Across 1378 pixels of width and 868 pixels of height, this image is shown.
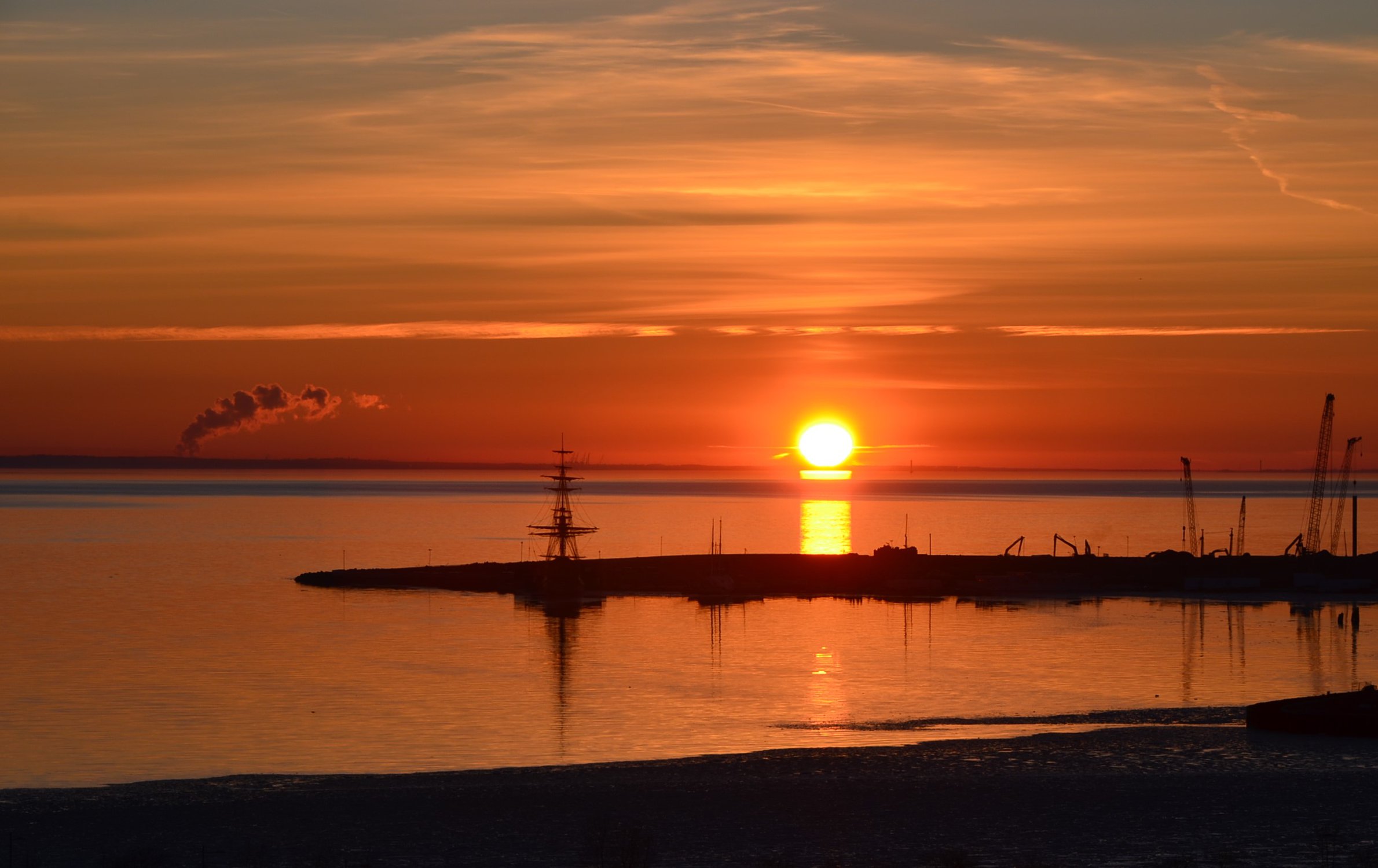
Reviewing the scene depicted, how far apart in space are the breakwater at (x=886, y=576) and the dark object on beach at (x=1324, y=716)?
262 feet

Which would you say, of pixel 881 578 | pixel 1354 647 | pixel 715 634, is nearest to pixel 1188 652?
pixel 1354 647

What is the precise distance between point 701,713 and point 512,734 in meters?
10.2

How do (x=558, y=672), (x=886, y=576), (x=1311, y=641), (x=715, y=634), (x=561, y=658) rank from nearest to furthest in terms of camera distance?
(x=558, y=672)
(x=561, y=658)
(x=1311, y=641)
(x=715, y=634)
(x=886, y=576)

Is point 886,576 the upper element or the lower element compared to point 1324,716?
upper

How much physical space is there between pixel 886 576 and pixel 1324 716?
90.8 meters

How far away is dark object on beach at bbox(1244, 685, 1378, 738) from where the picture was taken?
56750 millimetres

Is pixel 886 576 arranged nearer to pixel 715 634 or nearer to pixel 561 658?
pixel 715 634

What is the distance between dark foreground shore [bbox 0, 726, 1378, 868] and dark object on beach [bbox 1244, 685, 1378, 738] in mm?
3165

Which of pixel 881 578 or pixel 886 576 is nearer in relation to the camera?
pixel 881 578

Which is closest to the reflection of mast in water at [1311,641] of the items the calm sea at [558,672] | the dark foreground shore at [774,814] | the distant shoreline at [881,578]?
the calm sea at [558,672]

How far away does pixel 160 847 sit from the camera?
1529 inches

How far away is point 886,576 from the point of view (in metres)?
148

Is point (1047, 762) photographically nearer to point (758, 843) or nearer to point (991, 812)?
point (991, 812)

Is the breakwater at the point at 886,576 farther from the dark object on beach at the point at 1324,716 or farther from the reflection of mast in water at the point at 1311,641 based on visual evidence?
the dark object on beach at the point at 1324,716
